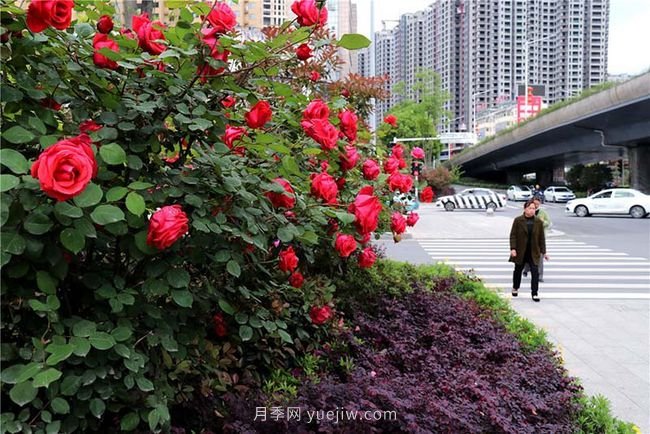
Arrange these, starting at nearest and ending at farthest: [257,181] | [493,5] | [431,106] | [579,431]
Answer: [257,181], [579,431], [493,5], [431,106]

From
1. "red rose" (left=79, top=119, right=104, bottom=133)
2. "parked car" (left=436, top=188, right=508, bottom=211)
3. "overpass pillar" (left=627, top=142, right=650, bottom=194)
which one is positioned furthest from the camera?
"parked car" (left=436, top=188, right=508, bottom=211)

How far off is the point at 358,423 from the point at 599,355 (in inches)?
169

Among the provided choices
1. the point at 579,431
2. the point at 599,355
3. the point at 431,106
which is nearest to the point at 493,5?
the point at 431,106

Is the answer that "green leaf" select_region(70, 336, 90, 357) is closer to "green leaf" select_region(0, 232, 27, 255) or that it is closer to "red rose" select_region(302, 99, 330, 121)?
"green leaf" select_region(0, 232, 27, 255)

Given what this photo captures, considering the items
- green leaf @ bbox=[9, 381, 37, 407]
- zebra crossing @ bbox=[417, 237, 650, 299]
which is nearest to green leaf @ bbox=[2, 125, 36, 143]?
green leaf @ bbox=[9, 381, 37, 407]

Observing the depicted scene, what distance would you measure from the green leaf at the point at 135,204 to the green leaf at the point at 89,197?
0.29ft

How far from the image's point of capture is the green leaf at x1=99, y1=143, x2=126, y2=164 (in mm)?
1499

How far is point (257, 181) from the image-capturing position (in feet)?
6.32

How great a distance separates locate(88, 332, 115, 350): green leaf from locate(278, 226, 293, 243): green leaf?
2.23ft

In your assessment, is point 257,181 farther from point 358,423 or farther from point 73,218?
point 358,423

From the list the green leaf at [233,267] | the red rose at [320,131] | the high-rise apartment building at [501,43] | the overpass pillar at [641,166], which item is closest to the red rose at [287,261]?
the red rose at [320,131]

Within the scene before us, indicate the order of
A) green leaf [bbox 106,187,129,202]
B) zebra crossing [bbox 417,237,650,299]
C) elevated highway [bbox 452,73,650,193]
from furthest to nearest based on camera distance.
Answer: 1. elevated highway [bbox 452,73,650,193]
2. zebra crossing [bbox 417,237,650,299]
3. green leaf [bbox 106,187,129,202]

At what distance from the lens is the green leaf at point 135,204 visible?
1.47m

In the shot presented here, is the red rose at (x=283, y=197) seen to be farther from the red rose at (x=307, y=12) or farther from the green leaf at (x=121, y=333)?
the green leaf at (x=121, y=333)
